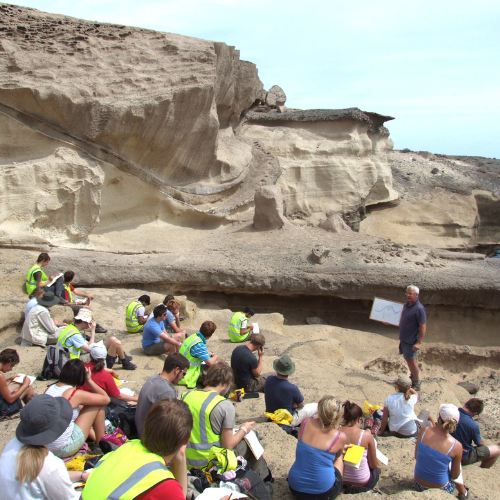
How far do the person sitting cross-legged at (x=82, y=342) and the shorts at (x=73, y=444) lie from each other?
133 centimetres

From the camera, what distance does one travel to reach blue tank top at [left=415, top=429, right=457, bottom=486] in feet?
10.5

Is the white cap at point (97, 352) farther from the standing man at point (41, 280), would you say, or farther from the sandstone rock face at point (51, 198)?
the sandstone rock face at point (51, 198)

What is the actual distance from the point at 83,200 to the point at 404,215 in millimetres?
10344

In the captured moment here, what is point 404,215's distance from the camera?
1523cm

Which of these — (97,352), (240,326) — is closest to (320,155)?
(240,326)

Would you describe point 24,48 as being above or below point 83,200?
above

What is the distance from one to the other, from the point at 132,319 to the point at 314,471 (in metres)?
3.98

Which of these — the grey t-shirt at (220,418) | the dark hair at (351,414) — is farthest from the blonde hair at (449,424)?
the grey t-shirt at (220,418)

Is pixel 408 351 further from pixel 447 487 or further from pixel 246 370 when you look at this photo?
pixel 447 487

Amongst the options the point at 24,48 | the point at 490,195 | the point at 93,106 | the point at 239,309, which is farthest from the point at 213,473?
the point at 490,195

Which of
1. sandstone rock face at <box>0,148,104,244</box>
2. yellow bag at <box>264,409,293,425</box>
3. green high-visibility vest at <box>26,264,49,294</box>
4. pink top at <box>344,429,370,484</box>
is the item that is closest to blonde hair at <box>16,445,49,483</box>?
pink top at <box>344,429,370,484</box>

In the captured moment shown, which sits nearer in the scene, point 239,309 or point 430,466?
point 430,466

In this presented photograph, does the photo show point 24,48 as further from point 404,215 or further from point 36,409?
point 404,215

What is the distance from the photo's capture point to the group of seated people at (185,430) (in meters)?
2.13
